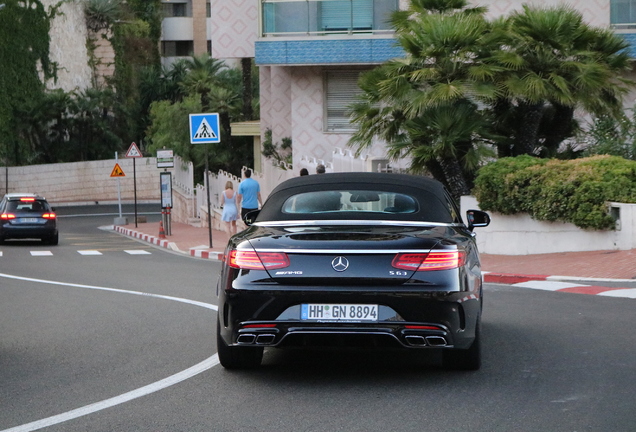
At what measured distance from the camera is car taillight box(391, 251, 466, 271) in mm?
7391

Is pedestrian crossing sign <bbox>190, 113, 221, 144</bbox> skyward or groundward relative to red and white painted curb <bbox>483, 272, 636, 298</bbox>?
skyward

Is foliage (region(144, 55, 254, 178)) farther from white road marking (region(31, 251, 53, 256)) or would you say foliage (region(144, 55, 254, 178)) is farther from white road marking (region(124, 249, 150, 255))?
white road marking (region(31, 251, 53, 256))

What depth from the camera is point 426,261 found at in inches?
292

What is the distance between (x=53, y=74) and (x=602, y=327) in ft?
175

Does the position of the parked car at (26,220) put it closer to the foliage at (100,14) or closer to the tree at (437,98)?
the tree at (437,98)

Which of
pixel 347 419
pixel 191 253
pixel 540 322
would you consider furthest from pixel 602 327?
pixel 191 253

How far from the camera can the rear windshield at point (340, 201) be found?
8672mm

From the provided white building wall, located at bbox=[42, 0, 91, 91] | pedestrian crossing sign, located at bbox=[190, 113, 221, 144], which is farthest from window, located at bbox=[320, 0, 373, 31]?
white building wall, located at bbox=[42, 0, 91, 91]

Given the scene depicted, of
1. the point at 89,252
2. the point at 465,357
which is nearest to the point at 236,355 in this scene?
the point at 465,357

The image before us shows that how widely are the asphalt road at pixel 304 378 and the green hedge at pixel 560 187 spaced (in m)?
5.10

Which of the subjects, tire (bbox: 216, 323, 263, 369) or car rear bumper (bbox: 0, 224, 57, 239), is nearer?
tire (bbox: 216, 323, 263, 369)

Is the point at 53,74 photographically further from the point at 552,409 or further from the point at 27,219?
the point at 552,409

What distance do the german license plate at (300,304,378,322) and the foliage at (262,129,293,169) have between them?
79.7ft

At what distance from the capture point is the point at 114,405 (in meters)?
6.93
